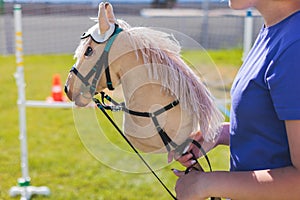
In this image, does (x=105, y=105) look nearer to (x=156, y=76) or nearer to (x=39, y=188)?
(x=156, y=76)

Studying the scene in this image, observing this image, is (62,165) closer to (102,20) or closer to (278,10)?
(102,20)

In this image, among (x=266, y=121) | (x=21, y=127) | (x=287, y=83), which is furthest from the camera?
(x=21, y=127)

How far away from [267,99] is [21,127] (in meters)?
2.59

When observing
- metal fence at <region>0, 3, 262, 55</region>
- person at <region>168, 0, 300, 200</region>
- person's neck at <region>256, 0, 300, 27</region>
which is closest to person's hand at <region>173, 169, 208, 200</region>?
person at <region>168, 0, 300, 200</region>

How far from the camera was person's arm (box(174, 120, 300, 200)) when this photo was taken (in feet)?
2.91

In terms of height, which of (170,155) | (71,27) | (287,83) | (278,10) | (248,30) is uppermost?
(278,10)

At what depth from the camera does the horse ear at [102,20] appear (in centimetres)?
106

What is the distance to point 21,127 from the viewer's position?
3.29m

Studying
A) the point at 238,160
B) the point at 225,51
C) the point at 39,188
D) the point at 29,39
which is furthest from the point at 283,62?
the point at 29,39

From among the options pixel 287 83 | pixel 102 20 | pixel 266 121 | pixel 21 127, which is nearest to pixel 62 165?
pixel 21 127

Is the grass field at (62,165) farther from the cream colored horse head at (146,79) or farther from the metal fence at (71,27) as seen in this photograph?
the metal fence at (71,27)

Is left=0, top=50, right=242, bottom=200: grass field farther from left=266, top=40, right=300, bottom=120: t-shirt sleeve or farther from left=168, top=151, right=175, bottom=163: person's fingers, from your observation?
left=266, top=40, right=300, bottom=120: t-shirt sleeve

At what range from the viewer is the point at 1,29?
10.1m

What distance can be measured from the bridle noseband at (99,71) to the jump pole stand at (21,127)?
215cm
